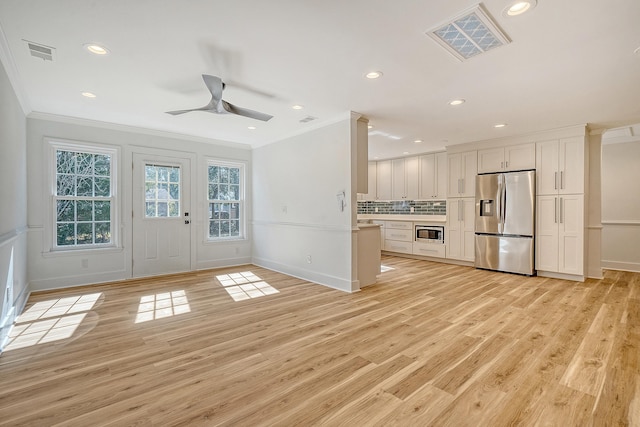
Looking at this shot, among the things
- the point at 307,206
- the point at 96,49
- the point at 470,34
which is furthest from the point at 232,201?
the point at 470,34

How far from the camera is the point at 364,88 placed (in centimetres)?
341

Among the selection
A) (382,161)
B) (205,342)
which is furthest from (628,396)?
(382,161)

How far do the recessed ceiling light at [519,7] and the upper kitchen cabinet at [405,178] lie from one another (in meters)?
5.39

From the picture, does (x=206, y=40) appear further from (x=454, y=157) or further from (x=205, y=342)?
(x=454, y=157)

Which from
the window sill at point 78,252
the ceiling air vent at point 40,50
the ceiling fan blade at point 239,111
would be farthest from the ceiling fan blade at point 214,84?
the window sill at point 78,252

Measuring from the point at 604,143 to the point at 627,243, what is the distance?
2.01 m

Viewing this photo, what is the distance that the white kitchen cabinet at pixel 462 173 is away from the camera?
236 inches

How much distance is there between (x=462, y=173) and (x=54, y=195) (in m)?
7.17

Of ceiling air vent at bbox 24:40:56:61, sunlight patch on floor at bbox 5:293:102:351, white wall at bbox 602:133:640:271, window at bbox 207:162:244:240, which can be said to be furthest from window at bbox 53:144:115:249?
white wall at bbox 602:133:640:271

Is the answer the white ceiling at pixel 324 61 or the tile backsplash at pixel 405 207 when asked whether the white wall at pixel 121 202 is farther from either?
the tile backsplash at pixel 405 207

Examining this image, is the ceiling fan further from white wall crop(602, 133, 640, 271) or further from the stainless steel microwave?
white wall crop(602, 133, 640, 271)

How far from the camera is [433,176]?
23.2 feet

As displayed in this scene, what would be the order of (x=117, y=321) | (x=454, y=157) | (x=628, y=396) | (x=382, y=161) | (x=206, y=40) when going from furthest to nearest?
(x=382, y=161)
(x=454, y=157)
(x=117, y=321)
(x=206, y=40)
(x=628, y=396)

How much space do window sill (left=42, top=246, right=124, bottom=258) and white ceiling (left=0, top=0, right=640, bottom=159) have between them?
205 centimetres
